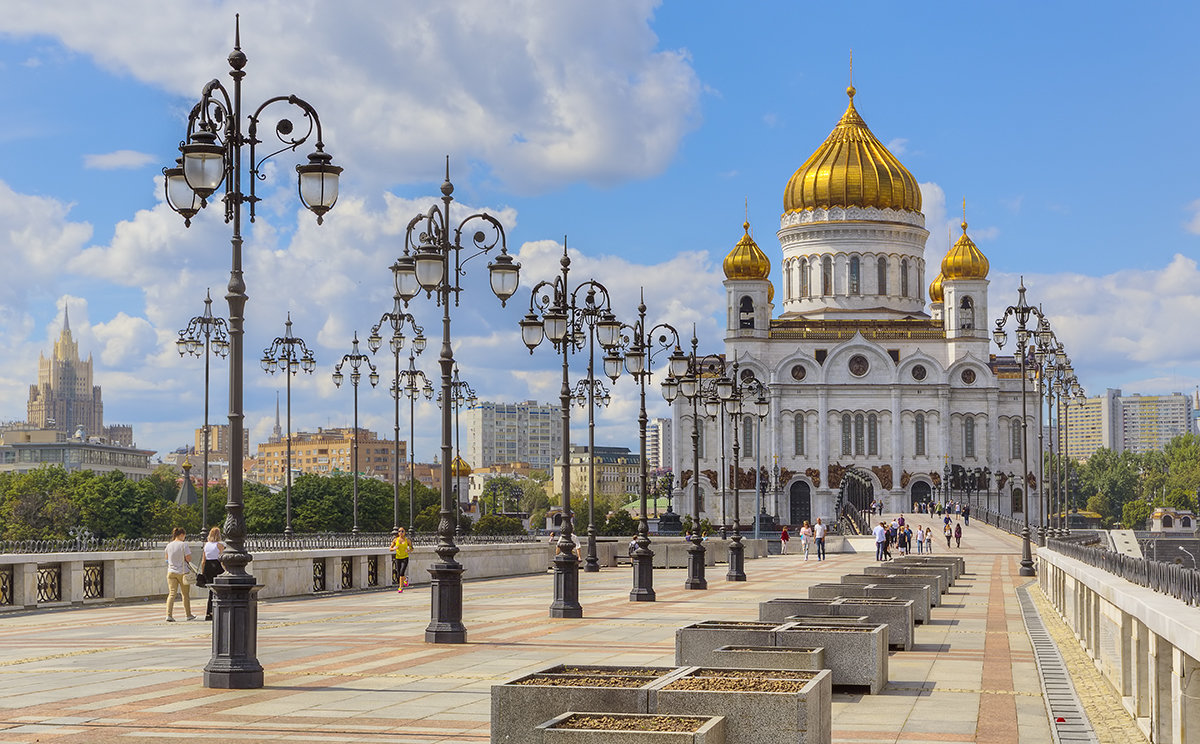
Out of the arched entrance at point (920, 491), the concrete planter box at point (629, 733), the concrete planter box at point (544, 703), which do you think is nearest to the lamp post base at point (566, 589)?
the concrete planter box at point (544, 703)

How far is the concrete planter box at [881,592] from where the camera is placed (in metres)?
20.9

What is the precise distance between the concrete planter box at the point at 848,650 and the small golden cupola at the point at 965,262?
106572 mm

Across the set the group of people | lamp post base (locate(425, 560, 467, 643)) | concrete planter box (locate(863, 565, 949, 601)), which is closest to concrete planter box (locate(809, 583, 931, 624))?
concrete planter box (locate(863, 565, 949, 601))

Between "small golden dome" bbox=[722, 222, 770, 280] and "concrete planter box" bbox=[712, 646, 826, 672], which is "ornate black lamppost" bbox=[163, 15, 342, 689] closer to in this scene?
"concrete planter box" bbox=[712, 646, 826, 672]

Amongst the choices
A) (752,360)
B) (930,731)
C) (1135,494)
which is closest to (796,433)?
(752,360)

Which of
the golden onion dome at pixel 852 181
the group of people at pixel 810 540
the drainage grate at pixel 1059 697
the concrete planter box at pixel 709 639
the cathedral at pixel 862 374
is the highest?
the golden onion dome at pixel 852 181

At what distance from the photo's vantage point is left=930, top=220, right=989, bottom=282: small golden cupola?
11700cm

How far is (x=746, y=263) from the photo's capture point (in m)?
120

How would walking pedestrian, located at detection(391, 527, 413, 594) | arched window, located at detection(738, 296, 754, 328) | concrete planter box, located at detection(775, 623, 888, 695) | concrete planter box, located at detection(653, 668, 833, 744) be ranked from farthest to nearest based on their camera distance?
arched window, located at detection(738, 296, 754, 328) < walking pedestrian, located at detection(391, 527, 413, 594) < concrete planter box, located at detection(775, 623, 888, 695) < concrete planter box, located at detection(653, 668, 833, 744)

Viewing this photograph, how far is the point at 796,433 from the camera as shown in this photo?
11831cm

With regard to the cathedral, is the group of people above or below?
below

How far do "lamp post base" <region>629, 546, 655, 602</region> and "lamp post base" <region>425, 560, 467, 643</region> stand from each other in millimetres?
9620

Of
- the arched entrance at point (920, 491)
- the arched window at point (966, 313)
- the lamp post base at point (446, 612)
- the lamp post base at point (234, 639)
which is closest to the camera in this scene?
the lamp post base at point (234, 639)

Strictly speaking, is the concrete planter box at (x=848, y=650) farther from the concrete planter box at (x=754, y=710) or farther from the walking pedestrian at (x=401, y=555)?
the walking pedestrian at (x=401, y=555)
